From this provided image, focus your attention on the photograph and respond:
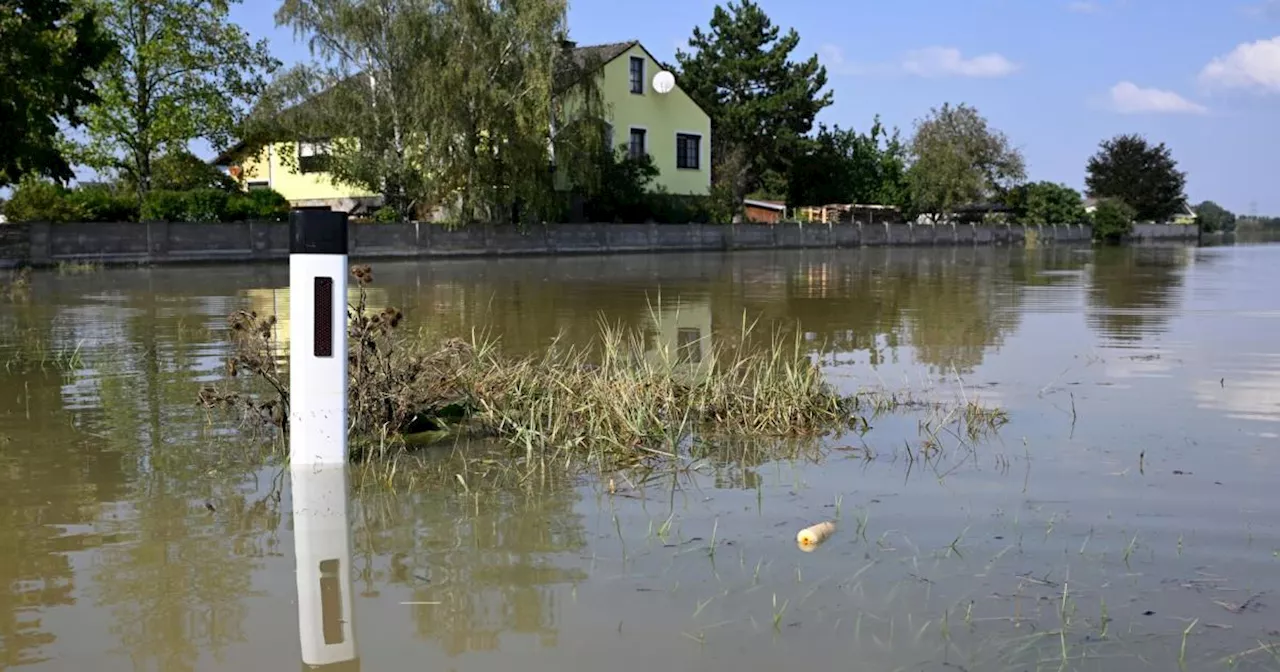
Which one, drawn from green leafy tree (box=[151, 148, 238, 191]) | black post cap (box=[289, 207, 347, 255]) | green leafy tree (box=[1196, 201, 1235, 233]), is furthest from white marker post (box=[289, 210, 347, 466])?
green leafy tree (box=[1196, 201, 1235, 233])

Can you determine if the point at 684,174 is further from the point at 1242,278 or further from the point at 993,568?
the point at 993,568

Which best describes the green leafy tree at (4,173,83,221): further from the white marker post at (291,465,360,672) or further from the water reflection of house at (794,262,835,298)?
the white marker post at (291,465,360,672)

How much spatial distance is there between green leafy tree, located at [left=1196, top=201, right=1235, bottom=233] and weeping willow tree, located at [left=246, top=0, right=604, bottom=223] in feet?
293

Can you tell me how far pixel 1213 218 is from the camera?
126875 mm

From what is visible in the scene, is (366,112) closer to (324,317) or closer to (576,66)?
(576,66)

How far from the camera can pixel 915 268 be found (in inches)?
1373

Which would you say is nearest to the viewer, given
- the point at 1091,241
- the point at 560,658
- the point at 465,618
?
the point at 560,658

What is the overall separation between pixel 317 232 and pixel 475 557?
1839 mm

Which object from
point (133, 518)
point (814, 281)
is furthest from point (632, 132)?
point (133, 518)

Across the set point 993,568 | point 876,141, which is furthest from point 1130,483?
point 876,141

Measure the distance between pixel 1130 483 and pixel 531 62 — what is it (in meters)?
37.7

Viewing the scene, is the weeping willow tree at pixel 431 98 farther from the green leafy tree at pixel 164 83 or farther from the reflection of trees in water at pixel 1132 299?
the reflection of trees in water at pixel 1132 299

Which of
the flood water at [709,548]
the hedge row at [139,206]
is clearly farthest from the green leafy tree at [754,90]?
the flood water at [709,548]

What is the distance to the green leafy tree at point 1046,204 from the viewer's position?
261 ft
